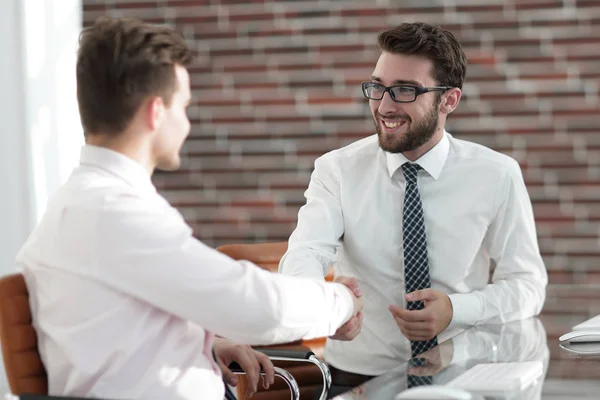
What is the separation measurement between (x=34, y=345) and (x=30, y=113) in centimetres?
290

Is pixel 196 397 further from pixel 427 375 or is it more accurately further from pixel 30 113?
pixel 30 113

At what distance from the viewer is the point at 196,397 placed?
160cm

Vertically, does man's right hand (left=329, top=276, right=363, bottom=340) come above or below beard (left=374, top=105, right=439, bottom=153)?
below

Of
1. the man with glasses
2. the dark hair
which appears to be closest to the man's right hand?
the man with glasses

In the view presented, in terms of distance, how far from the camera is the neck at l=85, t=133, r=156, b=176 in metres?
1.59

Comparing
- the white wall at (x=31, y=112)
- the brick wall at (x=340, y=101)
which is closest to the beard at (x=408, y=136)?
the brick wall at (x=340, y=101)

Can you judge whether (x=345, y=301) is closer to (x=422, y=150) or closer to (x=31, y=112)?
(x=422, y=150)

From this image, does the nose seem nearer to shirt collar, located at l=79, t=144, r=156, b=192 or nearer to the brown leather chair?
the brown leather chair

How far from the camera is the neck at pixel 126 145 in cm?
159

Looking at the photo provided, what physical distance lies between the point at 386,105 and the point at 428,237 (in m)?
0.41

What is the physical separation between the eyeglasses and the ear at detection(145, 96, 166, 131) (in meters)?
1.14

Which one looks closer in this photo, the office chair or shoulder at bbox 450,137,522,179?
the office chair

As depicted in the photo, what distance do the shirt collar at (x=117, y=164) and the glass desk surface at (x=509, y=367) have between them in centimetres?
53

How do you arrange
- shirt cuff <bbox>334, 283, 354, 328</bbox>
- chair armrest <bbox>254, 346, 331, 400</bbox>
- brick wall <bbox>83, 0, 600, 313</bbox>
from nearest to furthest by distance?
shirt cuff <bbox>334, 283, 354, 328</bbox>, chair armrest <bbox>254, 346, 331, 400</bbox>, brick wall <bbox>83, 0, 600, 313</bbox>
